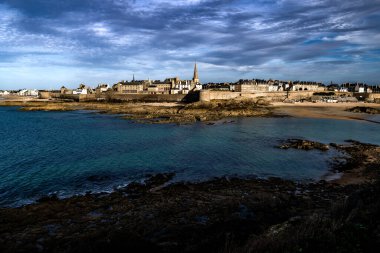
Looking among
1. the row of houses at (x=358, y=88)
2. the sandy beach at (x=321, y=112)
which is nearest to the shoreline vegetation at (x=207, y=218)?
the sandy beach at (x=321, y=112)

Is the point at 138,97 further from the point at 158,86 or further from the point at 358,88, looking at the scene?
the point at 358,88

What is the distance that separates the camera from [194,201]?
42.3ft

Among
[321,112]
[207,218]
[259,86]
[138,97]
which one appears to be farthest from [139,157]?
[259,86]

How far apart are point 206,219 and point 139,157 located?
40.0 ft

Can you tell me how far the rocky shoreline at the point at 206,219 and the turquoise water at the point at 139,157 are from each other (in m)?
1.90

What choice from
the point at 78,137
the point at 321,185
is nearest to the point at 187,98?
the point at 78,137

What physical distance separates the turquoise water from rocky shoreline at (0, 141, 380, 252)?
1.90m

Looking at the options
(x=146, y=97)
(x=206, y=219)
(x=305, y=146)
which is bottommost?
(x=206, y=219)

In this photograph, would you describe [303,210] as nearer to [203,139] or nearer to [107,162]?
[107,162]

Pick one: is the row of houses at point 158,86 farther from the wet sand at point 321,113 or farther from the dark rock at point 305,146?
the dark rock at point 305,146

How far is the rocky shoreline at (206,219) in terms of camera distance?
706 cm

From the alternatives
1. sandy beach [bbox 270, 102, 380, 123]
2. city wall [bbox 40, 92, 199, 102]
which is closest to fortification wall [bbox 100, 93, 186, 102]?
city wall [bbox 40, 92, 199, 102]

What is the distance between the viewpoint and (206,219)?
10.8 metres

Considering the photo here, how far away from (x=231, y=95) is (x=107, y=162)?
70.2m
